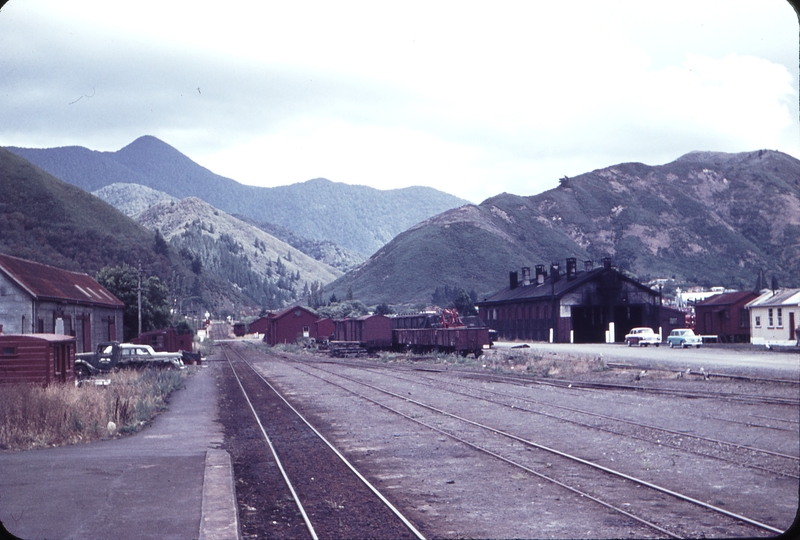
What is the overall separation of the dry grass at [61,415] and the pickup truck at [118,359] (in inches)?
518

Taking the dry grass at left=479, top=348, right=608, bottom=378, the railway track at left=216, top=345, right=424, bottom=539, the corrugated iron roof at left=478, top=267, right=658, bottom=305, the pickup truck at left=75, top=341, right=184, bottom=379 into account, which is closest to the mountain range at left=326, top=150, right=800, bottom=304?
the corrugated iron roof at left=478, top=267, right=658, bottom=305

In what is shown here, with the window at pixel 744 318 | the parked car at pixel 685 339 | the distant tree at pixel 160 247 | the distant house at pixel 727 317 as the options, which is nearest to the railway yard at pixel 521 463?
the parked car at pixel 685 339

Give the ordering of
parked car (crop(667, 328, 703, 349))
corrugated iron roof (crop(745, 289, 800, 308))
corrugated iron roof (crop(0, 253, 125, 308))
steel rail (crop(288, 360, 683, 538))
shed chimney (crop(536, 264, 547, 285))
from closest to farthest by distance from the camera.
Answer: steel rail (crop(288, 360, 683, 538))
corrugated iron roof (crop(0, 253, 125, 308))
corrugated iron roof (crop(745, 289, 800, 308))
parked car (crop(667, 328, 703, 349))
shed chimney (crop(536, 264, 547, 285))

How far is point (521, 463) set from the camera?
12.1 meters

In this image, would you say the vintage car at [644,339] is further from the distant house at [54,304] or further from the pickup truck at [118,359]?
the distant house at [54,304]

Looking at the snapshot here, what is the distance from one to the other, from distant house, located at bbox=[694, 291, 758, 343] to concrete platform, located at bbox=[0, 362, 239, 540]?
54836 mm

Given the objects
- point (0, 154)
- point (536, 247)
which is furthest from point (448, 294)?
point (0, 154)

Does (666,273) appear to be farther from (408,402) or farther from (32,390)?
(32,390)

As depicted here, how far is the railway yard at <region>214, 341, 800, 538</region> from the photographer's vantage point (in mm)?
8531

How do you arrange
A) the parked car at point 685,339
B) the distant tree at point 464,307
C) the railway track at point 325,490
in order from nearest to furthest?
the railway track at point 325,490 → the parked car at point 685,339 → the distant tree at point 464,307

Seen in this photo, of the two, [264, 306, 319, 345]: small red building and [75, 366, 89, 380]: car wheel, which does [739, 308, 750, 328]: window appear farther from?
[75, 366, 89, 380]: car wheel

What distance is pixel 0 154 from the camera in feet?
385

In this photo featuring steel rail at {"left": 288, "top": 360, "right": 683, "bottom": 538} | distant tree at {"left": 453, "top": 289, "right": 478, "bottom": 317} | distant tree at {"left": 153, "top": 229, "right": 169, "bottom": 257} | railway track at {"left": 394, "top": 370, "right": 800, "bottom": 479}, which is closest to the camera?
steel rail at {"left": 288, "top": 360, "right": 683, "bottom": 538}

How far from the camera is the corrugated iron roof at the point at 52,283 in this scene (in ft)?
121
